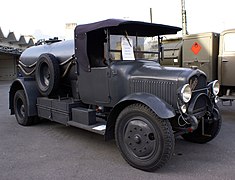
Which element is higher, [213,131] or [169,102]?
[169,102]

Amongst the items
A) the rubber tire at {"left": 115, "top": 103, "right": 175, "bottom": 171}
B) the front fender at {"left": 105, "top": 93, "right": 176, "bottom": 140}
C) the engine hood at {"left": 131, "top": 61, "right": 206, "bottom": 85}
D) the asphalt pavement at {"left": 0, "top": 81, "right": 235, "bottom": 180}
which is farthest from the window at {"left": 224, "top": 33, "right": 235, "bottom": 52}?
the rubber tire at {"left": 115, "top": 103, "right": 175, "bottom": 171}

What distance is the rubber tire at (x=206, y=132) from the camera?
4711 millimetres

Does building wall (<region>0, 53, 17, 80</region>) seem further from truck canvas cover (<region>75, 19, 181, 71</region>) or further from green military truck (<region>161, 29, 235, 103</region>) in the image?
truck canvas cover (<region>75, 19, 181, 71</region>)

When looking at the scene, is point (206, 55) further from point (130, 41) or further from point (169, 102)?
point (169, 102)

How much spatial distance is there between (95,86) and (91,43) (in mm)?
797

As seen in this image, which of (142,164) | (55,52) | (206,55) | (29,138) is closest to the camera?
(142,164)

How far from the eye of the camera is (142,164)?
3.84 metres

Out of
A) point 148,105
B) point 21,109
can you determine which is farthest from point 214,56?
point 21,109

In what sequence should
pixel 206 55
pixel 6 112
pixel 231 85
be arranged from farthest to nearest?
1. pixel 6 112
2. pixel 206 55
3. pixel 231 85

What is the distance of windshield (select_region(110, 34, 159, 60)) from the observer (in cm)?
477

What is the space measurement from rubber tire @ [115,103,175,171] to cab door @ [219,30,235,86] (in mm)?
4171

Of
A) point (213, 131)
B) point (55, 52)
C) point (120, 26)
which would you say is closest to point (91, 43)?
point (120, 26)

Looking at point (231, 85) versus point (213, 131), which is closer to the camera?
point (213, 131)

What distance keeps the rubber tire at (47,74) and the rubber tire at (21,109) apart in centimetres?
66
